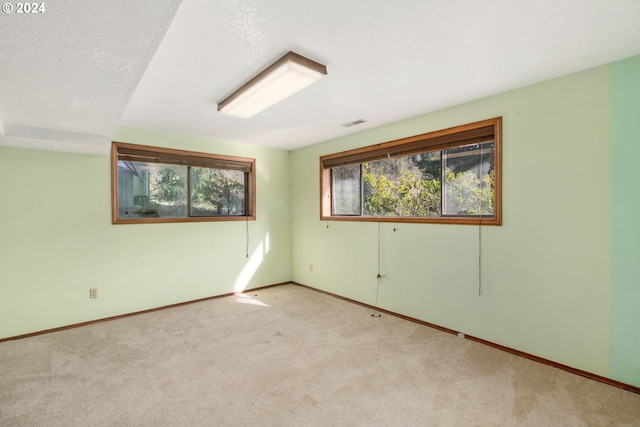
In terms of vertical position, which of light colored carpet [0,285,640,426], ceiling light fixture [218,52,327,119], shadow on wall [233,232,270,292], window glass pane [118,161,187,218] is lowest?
light colored carpet [0,285,640,426]

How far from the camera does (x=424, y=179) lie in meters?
3.45

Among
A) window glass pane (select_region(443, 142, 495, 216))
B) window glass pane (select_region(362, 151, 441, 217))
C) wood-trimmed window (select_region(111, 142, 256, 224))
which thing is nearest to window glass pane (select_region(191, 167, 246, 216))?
wood-trimmed window (select_region(111, 142, 256, 224))

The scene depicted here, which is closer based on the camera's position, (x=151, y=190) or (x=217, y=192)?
(x=151, y=190)

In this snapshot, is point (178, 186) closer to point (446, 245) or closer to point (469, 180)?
point (446, 245)

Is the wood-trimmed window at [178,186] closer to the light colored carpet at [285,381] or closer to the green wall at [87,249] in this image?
the green wall at [87,249]

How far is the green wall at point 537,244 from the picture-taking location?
7.38ft

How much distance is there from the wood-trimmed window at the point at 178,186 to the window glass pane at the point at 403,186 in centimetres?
187

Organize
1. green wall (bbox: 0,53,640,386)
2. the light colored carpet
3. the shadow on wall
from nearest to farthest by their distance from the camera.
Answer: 1. the light colored carpet
2. green wall (bbox: 0,53,640,386)
3. the shadow on wall

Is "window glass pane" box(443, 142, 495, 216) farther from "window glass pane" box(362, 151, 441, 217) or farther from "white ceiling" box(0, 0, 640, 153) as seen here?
"white ceiling" box(0, 0, 640, 153)

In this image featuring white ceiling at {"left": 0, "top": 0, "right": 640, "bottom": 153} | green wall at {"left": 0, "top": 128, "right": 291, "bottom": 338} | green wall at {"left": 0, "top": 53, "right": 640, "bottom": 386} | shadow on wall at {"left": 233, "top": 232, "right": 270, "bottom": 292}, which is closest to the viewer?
white ceiling at {"left": 0, "top": 0, "right": 640, "bottom": 153}

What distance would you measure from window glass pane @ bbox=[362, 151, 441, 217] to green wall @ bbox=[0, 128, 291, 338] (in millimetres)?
1996

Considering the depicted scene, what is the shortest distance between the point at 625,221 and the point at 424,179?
1.69 meters

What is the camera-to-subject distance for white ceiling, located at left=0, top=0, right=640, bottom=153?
138cm

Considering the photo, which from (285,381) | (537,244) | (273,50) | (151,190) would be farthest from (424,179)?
(151,190)
